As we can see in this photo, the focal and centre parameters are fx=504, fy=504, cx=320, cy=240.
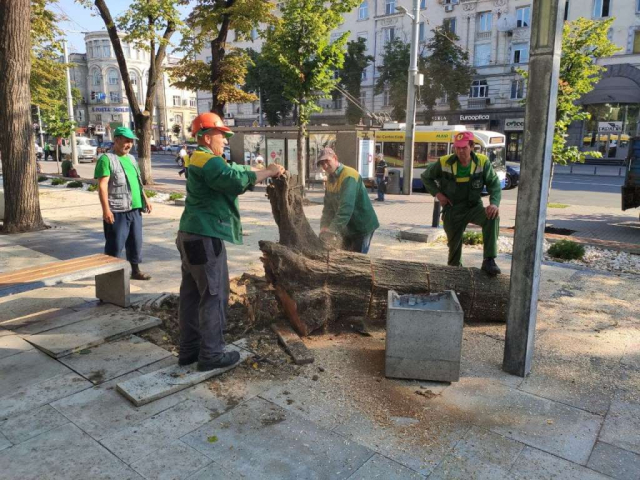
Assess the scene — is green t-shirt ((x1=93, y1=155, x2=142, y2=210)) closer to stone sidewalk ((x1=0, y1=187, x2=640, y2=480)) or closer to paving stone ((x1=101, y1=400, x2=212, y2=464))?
stone sidewalk ((x1=0, y1=187, x2=640, y2=480))

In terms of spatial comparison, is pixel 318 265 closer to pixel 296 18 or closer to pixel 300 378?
pixel 300 378

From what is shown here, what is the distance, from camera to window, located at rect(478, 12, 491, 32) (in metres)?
40.2

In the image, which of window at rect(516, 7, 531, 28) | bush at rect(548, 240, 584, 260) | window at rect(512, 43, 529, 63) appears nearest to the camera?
bush at rect(548, 240, 584, 260)

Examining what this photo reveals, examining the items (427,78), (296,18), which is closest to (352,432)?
(296,18)

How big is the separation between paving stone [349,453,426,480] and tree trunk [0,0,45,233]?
28.1 feet

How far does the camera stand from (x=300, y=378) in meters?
3.62

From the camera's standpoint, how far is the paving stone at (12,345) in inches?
156

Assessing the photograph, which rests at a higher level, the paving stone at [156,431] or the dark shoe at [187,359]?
the dark shoe at [187,359]

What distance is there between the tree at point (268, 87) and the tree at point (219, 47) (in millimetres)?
26895

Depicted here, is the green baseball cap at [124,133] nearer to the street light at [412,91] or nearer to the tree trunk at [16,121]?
the tree trunk at [16,121]

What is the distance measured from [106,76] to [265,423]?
81.1 metres

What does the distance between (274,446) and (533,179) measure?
2427 millimetres

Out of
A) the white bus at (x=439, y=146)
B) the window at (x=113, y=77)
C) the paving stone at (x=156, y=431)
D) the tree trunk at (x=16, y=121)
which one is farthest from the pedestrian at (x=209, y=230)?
the window at (x=113, y=77)

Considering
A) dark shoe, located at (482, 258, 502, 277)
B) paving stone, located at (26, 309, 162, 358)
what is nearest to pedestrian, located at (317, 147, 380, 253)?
dark shoe, located at (482, 258, 502, 277)
